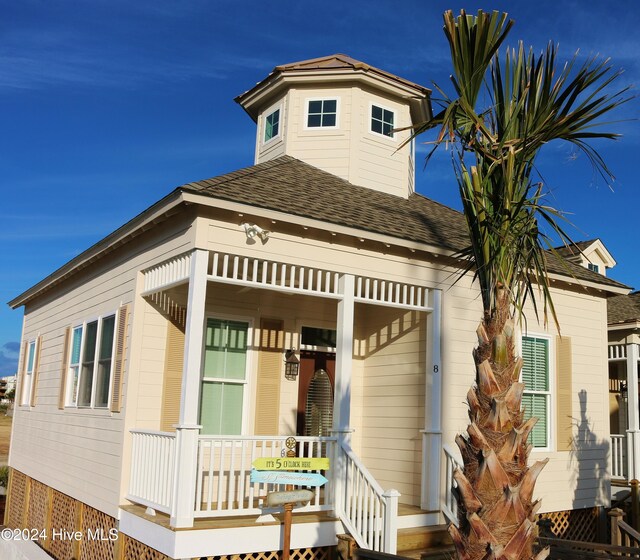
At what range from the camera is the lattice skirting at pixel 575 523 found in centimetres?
1148

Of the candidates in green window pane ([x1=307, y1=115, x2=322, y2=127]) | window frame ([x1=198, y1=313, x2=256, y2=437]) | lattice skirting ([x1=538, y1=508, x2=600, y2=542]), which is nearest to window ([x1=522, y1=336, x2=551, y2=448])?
lattice skirting ([x1=538, y1=508, x2=600, y2=542])

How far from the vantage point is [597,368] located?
1265 cm

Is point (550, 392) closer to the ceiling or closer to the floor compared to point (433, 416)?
closer to the ceiling

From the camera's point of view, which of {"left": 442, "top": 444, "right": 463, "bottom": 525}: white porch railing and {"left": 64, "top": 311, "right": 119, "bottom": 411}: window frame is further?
{"left": 64, "top": 311, "right": 119, "bottom": 411}: window frame

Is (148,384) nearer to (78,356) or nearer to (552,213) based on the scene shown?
(78,356)

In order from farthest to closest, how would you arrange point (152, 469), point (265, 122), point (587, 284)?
point (265, 122), point (587, 284), point (152, 469)

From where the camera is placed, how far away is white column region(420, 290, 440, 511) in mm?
9594

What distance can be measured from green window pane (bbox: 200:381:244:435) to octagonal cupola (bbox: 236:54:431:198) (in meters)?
4.77

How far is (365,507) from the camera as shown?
327 inches

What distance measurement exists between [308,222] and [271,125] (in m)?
6.05

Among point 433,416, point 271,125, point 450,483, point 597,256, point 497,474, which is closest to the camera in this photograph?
point 497,474

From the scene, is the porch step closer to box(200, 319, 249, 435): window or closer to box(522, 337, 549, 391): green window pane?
box(200, 319, 249, 435): window

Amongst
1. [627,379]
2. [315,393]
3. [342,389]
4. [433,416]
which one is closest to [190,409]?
[342,389]

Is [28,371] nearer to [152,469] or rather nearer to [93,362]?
[93,362]
